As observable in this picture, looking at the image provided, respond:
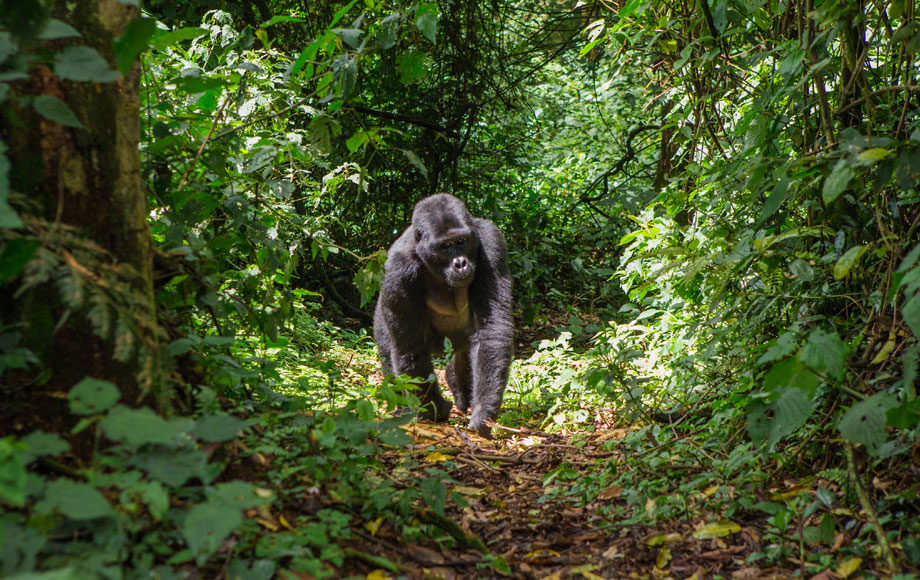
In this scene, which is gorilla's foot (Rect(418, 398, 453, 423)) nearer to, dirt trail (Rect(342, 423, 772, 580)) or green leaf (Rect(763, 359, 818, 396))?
dirt trail (Rect(342, 423, 772, 580))

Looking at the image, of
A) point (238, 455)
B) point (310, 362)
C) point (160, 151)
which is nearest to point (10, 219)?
point (238, 455)

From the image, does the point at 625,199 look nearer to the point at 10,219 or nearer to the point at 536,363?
the point at 536,363

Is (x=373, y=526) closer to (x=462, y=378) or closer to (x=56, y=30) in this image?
(x=56, y=30)

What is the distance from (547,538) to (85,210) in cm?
190

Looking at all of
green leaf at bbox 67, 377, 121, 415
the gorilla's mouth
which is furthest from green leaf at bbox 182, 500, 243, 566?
the gorilla's mouth

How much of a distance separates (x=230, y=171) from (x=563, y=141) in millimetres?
9446

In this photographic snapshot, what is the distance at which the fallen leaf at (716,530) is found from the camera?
7.89ft

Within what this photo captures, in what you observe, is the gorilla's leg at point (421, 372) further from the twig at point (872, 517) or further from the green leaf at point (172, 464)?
the green leaf at point (172, 464)

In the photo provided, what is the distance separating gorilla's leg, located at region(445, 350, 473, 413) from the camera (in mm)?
5617

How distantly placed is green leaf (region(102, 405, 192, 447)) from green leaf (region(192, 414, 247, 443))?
0.17 meters

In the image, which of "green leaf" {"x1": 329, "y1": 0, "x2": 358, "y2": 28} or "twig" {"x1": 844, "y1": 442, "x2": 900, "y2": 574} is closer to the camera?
"twig" {"x1": 844, "y1": 442, "x2": 900, "y2": 574}

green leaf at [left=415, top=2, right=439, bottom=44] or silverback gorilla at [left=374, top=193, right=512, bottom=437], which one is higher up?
green leaf at [left=415, top=2, right=439, bottom=44]

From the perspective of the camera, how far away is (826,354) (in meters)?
1.95

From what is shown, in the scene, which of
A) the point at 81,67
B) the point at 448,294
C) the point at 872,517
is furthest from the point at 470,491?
the point at 448,294
